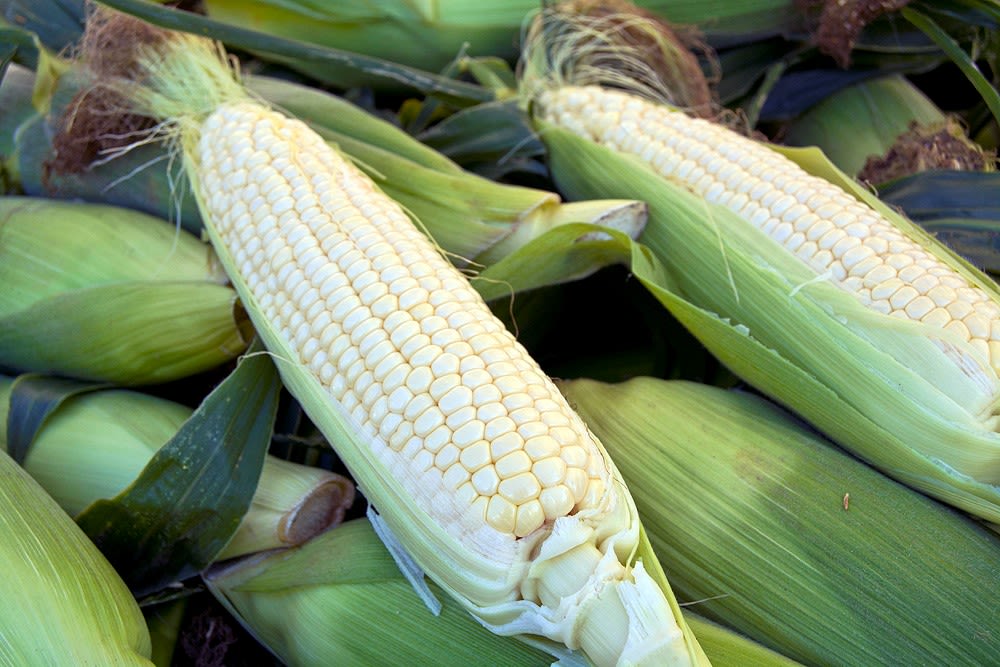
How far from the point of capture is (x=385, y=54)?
1897 mm

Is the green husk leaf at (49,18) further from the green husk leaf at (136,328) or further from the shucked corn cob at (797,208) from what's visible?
the shucked corn cob at (797,208)

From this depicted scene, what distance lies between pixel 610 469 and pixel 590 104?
2.91 feet

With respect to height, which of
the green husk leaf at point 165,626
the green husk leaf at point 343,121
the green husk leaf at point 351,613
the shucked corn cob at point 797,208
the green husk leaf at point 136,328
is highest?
the green husk leaf at point 343,121

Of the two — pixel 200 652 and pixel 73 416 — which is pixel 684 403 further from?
pixel 73 416

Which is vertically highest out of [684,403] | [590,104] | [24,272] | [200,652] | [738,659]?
[590,104]

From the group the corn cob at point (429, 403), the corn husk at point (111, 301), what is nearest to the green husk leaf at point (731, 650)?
the corn cob at point (429, 403)

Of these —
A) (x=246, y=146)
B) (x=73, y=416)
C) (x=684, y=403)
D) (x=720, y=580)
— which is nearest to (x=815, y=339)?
(x=684, y=403)

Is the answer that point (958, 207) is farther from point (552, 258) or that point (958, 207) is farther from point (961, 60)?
point (552, 258)

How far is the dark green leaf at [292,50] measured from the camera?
1.41 meters

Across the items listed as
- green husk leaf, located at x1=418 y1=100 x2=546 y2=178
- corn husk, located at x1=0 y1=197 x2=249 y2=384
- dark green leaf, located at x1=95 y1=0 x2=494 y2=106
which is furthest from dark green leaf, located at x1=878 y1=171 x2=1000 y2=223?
corn husk, located at x1=0 y1=197 x2=249 y2=384

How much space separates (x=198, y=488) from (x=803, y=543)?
0.80 meters

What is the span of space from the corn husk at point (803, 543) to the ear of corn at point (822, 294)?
51 millimetres

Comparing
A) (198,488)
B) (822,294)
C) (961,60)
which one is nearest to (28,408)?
(198,488)

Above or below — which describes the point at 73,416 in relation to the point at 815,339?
below
